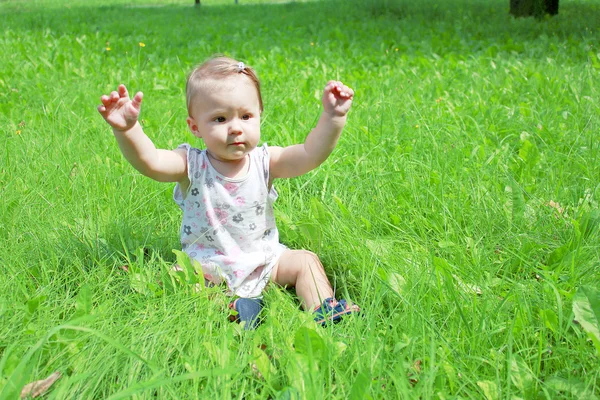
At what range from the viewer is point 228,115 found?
204cm

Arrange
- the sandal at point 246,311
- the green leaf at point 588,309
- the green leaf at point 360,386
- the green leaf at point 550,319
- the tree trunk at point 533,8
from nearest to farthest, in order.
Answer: the green leaf at point 360,386, the green leaf at point 588,309, the green leaf at point 550,319, the sandal at point 246,311, the tree trunk at point 533,8

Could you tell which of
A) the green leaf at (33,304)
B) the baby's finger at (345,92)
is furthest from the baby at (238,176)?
the green leaf at (33,304)

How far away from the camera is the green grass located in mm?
1528

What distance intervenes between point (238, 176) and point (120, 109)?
51cm

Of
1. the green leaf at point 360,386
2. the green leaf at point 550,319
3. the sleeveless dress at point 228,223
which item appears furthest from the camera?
the sleeveless dress at point 228,223

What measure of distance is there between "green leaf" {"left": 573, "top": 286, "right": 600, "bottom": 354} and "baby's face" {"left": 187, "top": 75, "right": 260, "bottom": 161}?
113 centimetres

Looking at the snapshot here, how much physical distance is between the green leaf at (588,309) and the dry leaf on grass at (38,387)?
134cm

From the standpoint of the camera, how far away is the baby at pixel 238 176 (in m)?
2.01

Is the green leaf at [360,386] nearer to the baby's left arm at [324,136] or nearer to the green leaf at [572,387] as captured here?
the green leaf at [572,387]

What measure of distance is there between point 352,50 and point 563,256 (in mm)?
4756

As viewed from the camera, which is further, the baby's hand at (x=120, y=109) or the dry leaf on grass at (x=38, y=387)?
the baby's hand at (x=120, y=109)

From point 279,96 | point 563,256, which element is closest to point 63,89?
point 279,96

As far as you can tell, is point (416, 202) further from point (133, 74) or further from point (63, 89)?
point (133, 74)

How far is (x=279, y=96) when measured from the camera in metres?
4.29
